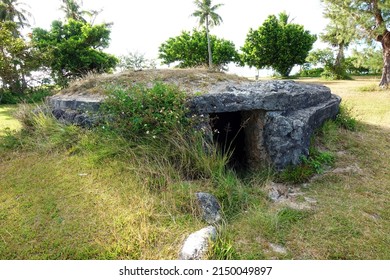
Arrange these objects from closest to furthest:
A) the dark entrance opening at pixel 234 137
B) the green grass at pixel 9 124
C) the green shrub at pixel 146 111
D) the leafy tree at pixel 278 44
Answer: the green shrub at pixel 146 111 < the dark entrance opening at pixel 234 137 < the green grass at pixel 9 124 < the leafy tree at pixel 278 44

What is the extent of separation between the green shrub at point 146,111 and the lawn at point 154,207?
310 mm

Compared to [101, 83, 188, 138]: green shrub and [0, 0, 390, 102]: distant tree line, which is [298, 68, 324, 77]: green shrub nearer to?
[0, 0, 390, 102]: distant tree line

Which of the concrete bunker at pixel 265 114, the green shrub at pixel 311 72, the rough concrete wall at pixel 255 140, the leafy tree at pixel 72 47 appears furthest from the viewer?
the green shrub at pixel 311 72

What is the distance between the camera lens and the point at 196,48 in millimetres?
27922

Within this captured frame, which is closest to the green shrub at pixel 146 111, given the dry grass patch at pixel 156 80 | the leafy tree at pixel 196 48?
the dry grass patch at pixel 156 80

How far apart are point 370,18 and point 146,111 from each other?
14306 millimetres

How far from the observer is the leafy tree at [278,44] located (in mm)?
27109

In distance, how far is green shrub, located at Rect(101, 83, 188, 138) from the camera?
3795mm

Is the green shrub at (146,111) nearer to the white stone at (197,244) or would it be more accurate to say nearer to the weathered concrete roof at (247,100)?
the weathered concrete roof at (247,100)

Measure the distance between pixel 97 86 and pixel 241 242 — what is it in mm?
4492

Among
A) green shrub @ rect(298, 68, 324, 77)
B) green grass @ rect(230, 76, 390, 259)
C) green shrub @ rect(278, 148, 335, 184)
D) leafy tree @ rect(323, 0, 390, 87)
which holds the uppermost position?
leafy tree @ rect(323, 0, 390, 87)

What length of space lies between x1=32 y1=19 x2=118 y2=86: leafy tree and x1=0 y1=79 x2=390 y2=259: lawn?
1716 centimetres

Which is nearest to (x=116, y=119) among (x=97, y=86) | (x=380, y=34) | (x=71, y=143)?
(x=71, y=143)

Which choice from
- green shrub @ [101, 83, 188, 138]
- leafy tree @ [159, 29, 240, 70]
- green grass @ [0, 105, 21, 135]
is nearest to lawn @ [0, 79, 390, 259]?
green shrub @ [101, 83, 188, 138]
